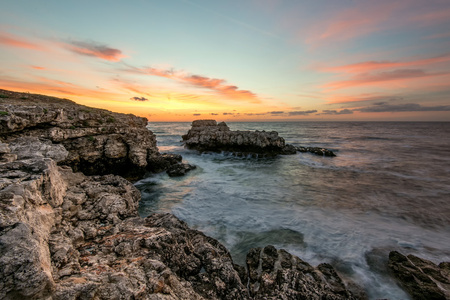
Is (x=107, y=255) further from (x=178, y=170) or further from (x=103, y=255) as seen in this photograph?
(x=178, y=170)

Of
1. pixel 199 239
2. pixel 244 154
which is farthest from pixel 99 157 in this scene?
pixel 244 154

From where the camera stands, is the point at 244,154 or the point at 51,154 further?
the point at 244,154

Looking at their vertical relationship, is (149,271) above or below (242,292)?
above

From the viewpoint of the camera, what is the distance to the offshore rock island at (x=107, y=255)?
3.43 meters

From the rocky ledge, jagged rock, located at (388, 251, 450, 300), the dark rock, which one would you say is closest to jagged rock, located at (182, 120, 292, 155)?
the rocky ledge

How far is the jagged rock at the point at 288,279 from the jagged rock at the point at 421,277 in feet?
6.83

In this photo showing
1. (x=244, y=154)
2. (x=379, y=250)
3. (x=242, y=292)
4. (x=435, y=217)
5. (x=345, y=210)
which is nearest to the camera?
(x=242, y=292)

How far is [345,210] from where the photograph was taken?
42.0 feet

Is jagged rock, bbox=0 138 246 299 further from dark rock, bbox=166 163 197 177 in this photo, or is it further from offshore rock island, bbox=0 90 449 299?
dark rock, bbox=166 163 197 177

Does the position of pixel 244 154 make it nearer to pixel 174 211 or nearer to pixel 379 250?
pixel 174 211

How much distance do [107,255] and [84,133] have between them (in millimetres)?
11174

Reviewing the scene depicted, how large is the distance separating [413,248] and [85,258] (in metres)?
12.5

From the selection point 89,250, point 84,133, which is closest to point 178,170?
point 84,133

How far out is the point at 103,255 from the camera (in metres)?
4.81
